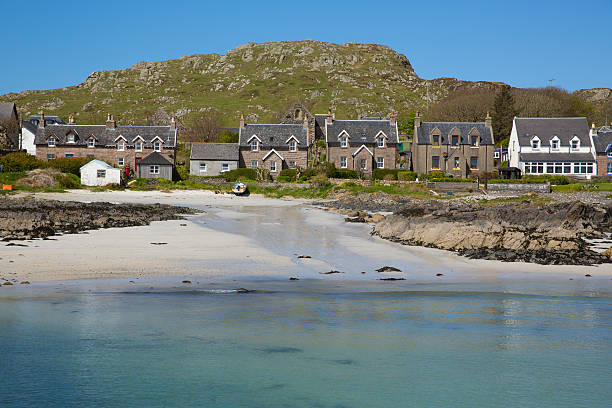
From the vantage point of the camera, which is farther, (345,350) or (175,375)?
(345,350)

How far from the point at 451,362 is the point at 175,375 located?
4579 mm

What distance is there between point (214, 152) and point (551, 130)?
42877 millimetres

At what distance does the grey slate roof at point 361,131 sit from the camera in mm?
71938

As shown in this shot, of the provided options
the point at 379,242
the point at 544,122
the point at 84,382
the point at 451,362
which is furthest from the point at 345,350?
the point at 544,122

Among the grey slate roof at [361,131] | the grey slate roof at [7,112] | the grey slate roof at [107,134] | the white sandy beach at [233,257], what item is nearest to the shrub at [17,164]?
the grey slate roof at [107,134]

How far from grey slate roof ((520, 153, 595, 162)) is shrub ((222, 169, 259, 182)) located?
109 feet

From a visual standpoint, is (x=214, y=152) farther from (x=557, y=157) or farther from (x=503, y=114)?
(x=503, y=114)

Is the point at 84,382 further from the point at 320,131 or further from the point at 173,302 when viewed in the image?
the point at 320,131

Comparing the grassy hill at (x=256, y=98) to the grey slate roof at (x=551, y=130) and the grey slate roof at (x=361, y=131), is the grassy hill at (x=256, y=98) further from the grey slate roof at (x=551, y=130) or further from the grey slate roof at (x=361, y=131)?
the grey slate roof at (x=551, y=130)

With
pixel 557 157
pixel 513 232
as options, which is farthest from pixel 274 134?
pixel 513 232

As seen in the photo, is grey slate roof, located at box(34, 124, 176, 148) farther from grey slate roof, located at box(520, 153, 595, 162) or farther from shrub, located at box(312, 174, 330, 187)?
grey slate roof, located at box(520, 153, 595, 162)

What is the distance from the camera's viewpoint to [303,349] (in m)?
9.94

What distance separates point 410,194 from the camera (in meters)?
51.0

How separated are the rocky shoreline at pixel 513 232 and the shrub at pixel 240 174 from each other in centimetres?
3315
